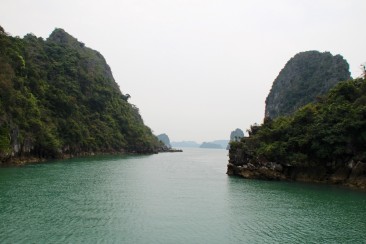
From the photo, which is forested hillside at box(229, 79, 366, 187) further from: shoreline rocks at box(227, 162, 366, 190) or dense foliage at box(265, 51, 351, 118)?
dense foliage at box(265, 51, 351, 118)

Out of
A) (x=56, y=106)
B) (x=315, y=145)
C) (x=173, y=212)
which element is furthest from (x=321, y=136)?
(x=56, y=106)

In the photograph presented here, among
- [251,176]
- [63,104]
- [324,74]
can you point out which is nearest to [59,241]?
[251,176]

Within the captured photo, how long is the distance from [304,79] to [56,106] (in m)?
87.0

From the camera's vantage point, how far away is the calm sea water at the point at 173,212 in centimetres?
2300

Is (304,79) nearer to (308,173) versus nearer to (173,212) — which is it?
(308,173)

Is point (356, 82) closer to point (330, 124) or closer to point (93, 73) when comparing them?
point (330, 124)

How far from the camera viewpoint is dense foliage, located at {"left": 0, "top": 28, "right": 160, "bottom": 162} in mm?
61719

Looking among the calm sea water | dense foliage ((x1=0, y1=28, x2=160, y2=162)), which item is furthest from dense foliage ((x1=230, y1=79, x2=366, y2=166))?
dense foliage ((x1=0, y1=28, x2=160, y2=162))

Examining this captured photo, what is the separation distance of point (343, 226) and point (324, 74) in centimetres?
10148

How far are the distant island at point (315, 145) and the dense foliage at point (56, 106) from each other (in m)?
38.3

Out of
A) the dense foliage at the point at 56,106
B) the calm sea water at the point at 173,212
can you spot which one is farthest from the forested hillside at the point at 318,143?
the dense foliage at the point at 56,106

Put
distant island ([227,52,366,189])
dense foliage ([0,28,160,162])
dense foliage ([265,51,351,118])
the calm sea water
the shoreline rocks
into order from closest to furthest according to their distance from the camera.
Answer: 1. the calm sea water
2. the shoreline rocks
3. distant island ([227,52,366,189])
4. dense foliage ([0,28,160,162])
5. dense foliage ([265,51,351,118])

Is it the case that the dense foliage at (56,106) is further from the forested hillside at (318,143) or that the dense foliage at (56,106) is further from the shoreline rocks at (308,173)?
the shoreline rocks at (308,173)

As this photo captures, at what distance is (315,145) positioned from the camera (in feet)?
156
